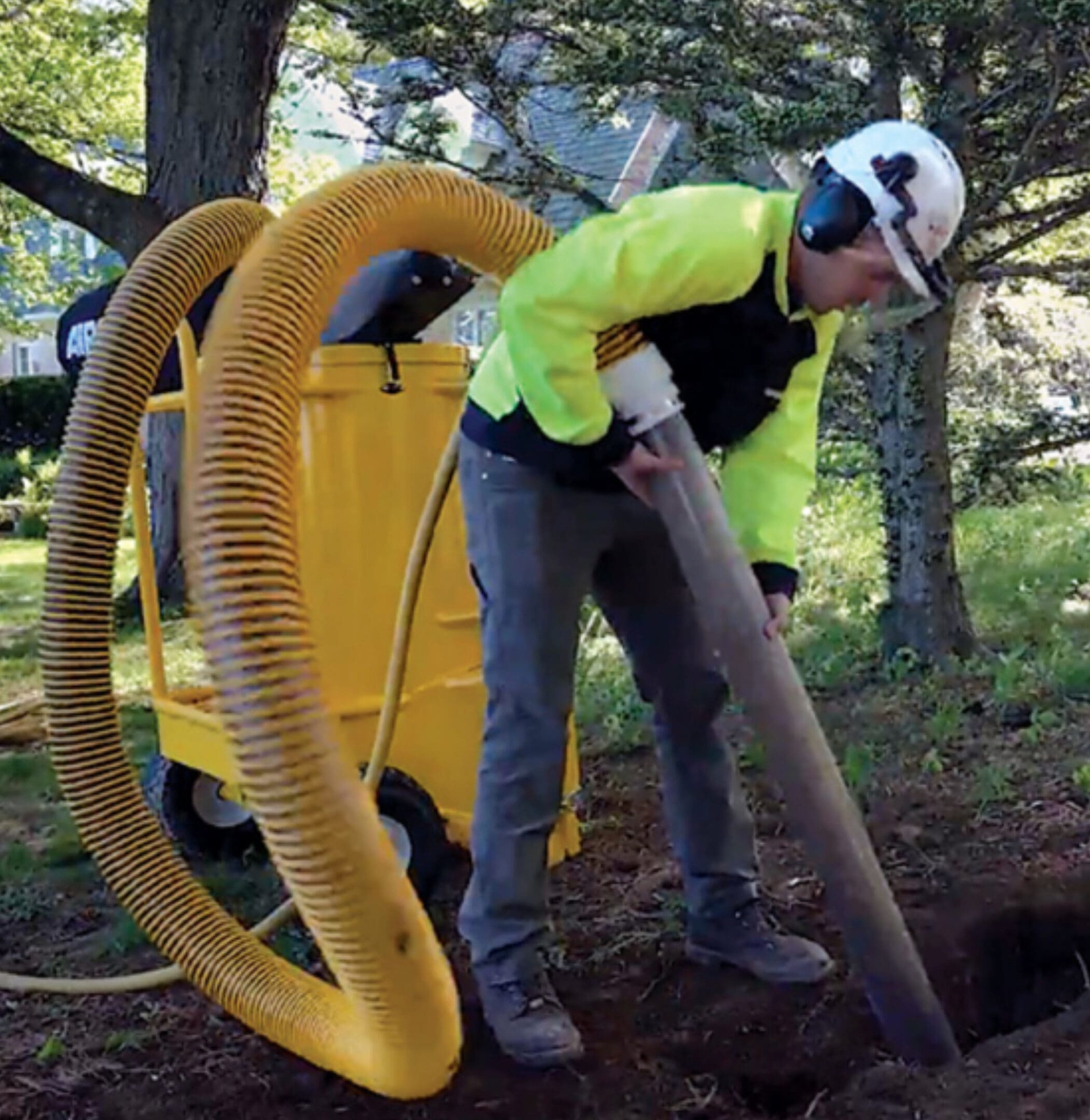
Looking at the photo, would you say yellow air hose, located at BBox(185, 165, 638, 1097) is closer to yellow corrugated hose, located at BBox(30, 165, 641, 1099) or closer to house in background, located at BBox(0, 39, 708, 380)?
yellow corrugated hose, located at BBox(30, 165, 641, 1099)

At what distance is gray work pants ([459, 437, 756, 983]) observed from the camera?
332 centimetres

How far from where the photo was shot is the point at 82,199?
29.8 feet

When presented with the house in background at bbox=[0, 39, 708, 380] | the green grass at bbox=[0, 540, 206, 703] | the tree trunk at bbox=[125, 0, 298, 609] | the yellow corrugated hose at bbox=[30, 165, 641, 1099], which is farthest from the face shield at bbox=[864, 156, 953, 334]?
the tree trunk at bbox=[125, 0, 298, 609]

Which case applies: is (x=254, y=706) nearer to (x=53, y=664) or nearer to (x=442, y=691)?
(x=53, y=664)

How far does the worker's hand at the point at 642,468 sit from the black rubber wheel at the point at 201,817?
2.29 m

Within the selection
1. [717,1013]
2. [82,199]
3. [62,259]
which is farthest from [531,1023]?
[62,259]

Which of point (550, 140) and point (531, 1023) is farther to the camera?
point (550, 140)

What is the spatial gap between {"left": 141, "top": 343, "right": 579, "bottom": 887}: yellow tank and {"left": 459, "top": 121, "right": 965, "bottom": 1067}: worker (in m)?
0.80

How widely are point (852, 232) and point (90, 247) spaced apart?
1004 inches

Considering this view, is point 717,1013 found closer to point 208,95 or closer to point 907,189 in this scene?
point 907,189

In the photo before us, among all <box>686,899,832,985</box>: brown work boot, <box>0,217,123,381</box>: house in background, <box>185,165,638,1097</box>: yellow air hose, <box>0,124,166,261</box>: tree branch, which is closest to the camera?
<box>185,165,638,1097</box>: yellow air hose

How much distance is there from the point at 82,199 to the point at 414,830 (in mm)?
5939

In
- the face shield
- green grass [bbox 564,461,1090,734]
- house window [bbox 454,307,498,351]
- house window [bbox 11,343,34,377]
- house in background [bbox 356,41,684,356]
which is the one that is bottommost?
house window [bbox 11,343,34,377]

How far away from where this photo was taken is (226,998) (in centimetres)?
326
